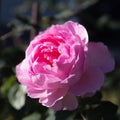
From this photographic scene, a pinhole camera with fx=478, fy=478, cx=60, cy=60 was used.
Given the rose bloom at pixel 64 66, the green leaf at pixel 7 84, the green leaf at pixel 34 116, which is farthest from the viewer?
the green leaf at pixel 7 84

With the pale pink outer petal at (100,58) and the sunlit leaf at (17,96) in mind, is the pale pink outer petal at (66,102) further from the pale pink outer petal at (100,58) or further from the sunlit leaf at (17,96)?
the sunlit leaf at (17,96)

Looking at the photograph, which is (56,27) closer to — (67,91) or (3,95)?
(67,91)

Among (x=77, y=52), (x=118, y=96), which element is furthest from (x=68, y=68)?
(x=118, y=96)

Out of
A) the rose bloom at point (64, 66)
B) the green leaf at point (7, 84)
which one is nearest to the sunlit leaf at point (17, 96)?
the green leaf at point (7, 84)

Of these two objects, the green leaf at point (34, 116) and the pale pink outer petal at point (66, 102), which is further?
the green leaf at point (34, 116)

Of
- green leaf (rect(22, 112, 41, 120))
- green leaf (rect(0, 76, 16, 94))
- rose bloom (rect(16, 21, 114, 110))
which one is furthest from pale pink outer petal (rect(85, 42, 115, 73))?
green leaf (rect(0, 76, 16, 94))

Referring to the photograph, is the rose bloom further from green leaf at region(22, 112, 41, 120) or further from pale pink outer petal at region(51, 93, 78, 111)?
green leaf at region(22, 112, 41, 120)
